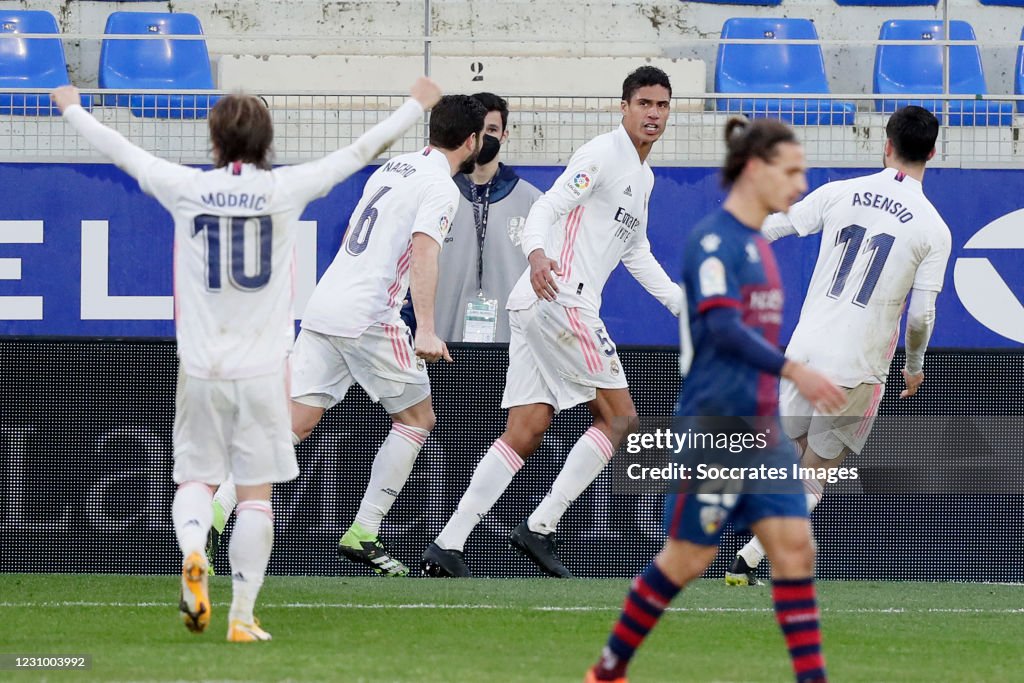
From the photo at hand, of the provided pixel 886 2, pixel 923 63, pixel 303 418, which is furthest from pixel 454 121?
pixel 886 2

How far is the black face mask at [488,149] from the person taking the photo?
965 centimetres

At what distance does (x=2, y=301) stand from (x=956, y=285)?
607 centimetres

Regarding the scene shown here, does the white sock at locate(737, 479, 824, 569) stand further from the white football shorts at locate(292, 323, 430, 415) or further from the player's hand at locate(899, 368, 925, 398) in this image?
the white football shorts at locate(292, 323, 430, 415)

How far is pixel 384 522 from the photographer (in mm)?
8297

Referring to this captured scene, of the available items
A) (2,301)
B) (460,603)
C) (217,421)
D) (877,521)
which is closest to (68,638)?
(217,421)

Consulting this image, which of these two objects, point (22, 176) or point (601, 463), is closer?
point (601, 463)

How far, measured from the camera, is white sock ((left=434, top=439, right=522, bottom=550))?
306 inches

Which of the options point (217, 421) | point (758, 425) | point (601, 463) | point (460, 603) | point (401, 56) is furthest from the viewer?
point (401, 56)

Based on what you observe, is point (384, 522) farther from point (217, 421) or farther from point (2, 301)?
point (2, 301)

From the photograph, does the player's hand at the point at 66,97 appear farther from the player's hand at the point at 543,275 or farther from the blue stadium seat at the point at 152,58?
the blue stadium seat at the point at 152,58

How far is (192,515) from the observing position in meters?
5.66

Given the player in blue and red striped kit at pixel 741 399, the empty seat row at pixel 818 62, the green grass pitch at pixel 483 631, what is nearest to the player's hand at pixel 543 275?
the green grass pitch at pixel 483 631

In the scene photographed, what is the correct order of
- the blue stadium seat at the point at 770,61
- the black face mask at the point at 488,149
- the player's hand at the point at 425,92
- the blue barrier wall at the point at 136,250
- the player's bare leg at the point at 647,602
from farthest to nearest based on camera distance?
the blue stadium seat at the point at 770,61 → the blue barrier wall at the point at 136,250 → the black face mask at the point at 488,149 → the player's hand at the point at 425,92 → the player's bare leg at the point at 647,602

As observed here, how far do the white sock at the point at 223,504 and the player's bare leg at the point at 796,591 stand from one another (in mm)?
3497
